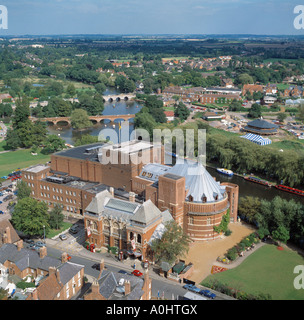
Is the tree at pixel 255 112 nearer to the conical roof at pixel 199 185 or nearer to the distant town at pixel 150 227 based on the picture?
the distant town at pixel 150 227

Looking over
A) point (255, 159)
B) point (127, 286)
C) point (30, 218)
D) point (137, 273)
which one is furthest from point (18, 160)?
point (127, 286)

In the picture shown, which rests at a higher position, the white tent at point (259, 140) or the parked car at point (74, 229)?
the white tent at point (259, 140)

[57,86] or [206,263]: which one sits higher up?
[57,86]

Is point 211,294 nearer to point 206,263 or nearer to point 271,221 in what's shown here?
point 206,263

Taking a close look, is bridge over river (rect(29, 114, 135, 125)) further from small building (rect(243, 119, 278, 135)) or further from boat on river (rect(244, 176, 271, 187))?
boat on river (rect(244, 176, 271, 187))

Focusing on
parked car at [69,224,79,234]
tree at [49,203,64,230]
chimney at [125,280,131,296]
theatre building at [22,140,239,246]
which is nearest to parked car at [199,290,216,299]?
theatre building at [22,140,239,246]

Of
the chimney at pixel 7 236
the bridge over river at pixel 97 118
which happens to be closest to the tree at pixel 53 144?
the bridge over river at pixel 97 118

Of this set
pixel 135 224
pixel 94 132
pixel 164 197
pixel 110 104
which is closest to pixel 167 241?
pixel 135 224
